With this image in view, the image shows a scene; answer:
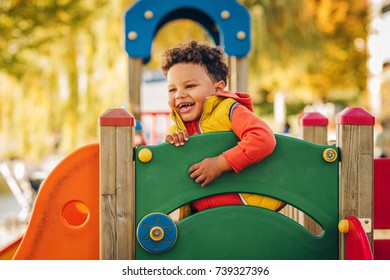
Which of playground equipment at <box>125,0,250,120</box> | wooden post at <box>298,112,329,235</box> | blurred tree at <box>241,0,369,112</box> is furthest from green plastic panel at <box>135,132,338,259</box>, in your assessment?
blurred tree at <box>241,0,369,112</box>

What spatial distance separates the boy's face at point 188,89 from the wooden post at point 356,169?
0.53m

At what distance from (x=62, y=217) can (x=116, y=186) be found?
0.35 meters

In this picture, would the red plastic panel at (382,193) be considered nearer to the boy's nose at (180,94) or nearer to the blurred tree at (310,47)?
the boy's nose at (180,94)

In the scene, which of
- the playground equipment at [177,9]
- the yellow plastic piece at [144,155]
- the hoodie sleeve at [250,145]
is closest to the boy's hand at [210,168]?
the hoodie sleeve at [250,145]

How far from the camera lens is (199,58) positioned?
2252 mm

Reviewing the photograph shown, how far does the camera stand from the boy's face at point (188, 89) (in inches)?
87.4

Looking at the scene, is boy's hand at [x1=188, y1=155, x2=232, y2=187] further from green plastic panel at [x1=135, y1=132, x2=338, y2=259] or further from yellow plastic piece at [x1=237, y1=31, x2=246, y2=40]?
yellow plastic piece at [x1=237, y1=31, x2=246, y2=40]

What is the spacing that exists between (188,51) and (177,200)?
61cm

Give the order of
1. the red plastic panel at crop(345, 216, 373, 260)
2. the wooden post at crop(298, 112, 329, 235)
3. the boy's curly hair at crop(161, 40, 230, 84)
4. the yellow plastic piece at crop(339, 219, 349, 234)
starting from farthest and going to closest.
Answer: the wooden post at crop(298, 112, 329, 235)
the boy's curly hair at crop(161, 40, 230, 84)
the yellow plastic piece at crop(339, 219, 349, 234)
the red plastic panel at crop(345, 216, 373, 260)

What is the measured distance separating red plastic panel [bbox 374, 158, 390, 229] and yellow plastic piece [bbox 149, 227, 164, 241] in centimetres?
90

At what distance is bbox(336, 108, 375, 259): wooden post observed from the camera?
6.61 ft

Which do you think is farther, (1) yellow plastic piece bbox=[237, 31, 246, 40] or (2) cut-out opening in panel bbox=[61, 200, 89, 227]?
(1) yellow plastic piece bbox=[237, 31, 246, 40]

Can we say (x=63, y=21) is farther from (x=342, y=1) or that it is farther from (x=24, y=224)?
(x=342, y=1)
